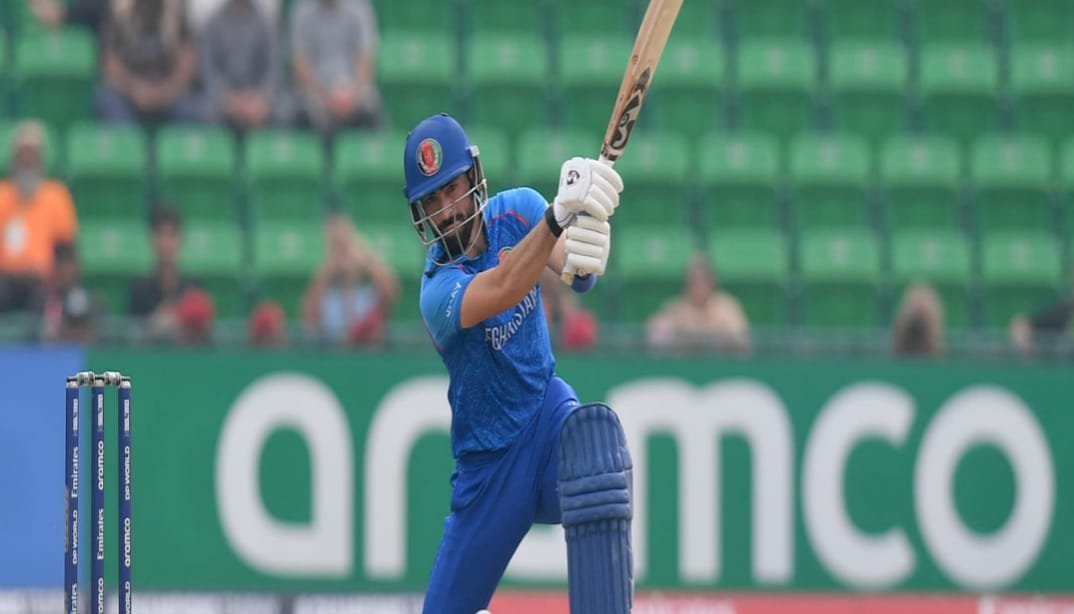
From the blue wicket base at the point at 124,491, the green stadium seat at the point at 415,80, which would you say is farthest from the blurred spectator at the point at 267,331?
the blue wicket base at the point at 124,491

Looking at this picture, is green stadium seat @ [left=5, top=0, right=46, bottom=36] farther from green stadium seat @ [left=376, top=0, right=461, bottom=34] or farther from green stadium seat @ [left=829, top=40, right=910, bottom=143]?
green stadium seat @ [left=829, top=40, right=910, bottom=143]

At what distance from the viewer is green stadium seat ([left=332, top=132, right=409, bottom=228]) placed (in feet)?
36.3

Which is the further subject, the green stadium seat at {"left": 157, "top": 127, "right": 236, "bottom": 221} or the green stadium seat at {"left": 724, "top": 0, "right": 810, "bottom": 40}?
the green stadium seat at {"left": 724, "top": 0, "right": 810, "bottom": 40}

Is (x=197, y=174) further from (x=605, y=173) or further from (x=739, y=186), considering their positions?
(x=605, y=173)

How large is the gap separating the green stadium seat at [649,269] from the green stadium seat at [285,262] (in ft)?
5.97

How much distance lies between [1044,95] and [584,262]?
26.7ft

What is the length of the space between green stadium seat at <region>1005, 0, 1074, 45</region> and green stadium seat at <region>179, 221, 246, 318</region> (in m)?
5.87

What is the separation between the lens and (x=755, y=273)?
10930 mm

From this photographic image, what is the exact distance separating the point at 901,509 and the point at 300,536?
3.08 meters

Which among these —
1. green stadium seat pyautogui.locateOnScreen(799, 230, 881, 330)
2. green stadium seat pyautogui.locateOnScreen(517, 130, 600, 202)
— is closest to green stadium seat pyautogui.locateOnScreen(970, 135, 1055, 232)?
green stadium seat pyautogui.locateOnScreen(799, 230, 881, 330)

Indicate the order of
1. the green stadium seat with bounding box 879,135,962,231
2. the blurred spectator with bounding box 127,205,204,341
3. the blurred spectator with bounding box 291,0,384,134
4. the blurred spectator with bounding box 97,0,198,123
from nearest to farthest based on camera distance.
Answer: the blurred spectator with bounding box 127,205,204,341 < the blurred spectator with bounding box 97,0,198,123 < the blurred spectator with bounding box 291,0,384,134 < the green stadium seat with bounding box 879,135,962,231

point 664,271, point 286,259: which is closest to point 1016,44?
point 664,271

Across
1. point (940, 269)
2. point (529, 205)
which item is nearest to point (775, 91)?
point (940, 269)

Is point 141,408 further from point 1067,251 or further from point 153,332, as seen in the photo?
point 1067,251
